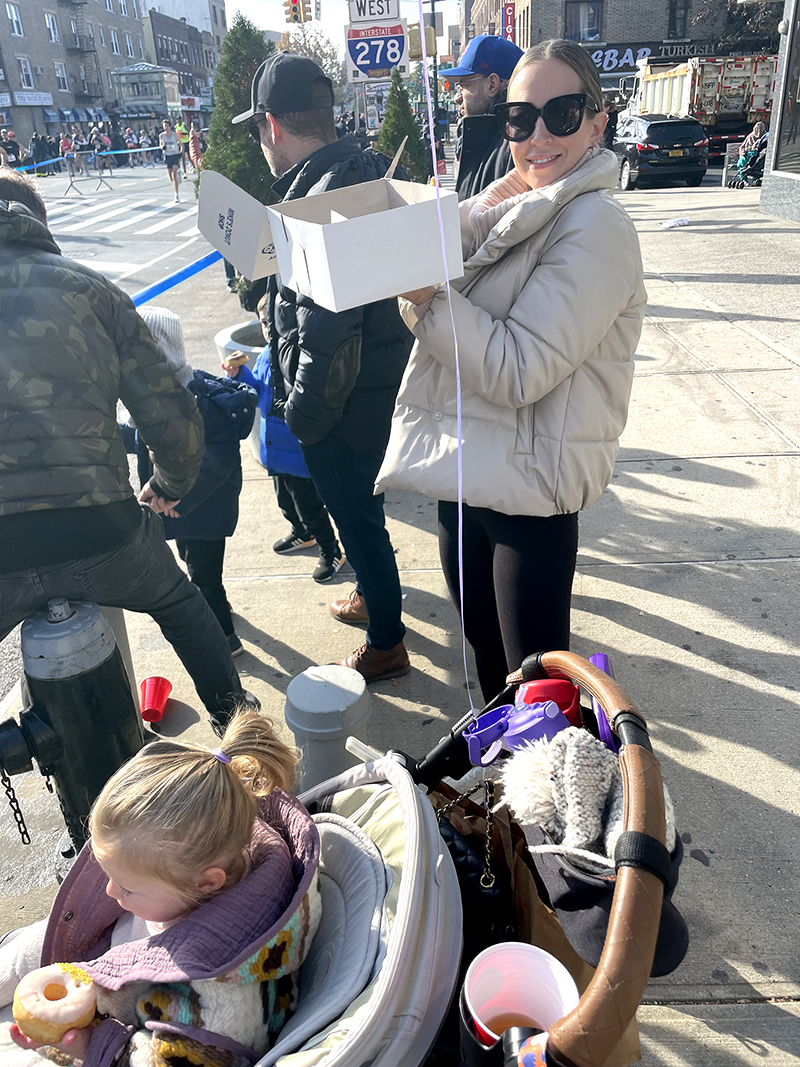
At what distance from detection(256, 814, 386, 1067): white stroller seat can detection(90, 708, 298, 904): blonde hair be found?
0.63ft

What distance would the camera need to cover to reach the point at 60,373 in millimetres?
A: 1979

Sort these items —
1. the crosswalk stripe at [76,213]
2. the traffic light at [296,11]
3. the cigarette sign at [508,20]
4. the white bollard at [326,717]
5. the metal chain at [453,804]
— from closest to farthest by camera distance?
1. the metal chain at [453,804]
2. the white bollard at [326,717]
3. the traffic light at [296,11]
4. the crosswalk stripe at [76,213]
5. the cigarette sign at [508,20]

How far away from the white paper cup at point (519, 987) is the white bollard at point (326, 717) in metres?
1.12

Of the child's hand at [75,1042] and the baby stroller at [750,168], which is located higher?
the baby stroller at [750,168]

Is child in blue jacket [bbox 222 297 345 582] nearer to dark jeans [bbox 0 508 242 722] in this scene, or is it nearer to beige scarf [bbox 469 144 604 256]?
dark jeans [bbox 0 508 242 722]

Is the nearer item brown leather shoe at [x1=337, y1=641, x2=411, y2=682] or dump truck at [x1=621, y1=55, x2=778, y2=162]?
→ brown leather shoe at [x1=337, y1=641, x2=411, y2=682]

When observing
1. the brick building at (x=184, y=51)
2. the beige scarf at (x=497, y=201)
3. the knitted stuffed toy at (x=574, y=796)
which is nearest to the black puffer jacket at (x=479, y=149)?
the beige scarf at (x=497, y=201)

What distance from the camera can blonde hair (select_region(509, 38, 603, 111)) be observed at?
1.86 m

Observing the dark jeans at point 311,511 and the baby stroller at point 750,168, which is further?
the baby stroller at point 750,168

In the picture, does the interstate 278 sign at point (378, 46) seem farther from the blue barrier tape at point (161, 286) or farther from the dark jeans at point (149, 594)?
the dark jeans at point (149, 594)

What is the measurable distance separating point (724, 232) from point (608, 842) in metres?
12.2

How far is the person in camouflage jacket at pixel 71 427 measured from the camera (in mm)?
1929

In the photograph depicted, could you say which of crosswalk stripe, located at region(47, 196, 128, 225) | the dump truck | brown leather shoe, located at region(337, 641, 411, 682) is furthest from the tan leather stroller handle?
the dump truck

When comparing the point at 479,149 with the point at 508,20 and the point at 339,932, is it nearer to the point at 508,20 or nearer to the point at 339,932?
the point at 339,932
